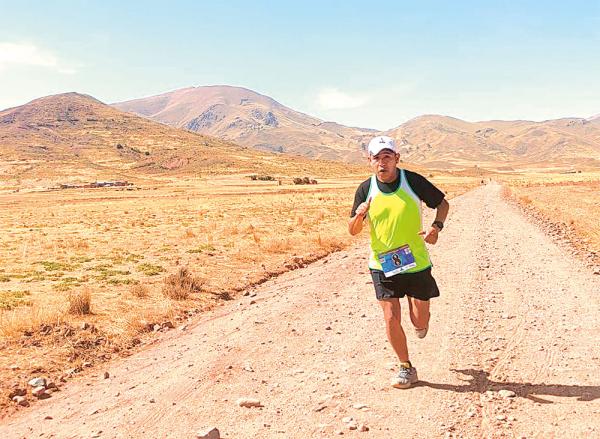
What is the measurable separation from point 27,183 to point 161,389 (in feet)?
422

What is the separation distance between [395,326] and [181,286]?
7.85 m

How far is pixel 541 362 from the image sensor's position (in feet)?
19.5

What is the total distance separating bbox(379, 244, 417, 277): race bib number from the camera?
5.27 metres

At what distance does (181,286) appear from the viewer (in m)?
12.3

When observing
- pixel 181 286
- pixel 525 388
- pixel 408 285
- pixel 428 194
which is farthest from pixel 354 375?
pixel 181 286

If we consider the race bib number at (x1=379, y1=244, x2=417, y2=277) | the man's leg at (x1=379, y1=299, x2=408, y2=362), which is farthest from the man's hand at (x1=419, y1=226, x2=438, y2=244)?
the man's leg at (x1=379, y1=299, x2=408, y2=362)

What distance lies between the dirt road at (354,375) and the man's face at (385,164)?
2.31 meters

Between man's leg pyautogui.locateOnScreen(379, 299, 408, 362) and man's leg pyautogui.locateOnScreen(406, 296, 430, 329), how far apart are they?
0.24m

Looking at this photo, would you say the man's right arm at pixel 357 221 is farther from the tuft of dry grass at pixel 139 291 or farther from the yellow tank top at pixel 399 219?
the tuft of dry grass at pixel 139 291

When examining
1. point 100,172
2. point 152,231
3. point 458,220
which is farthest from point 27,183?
point 458,220

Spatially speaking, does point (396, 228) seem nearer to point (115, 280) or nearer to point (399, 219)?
point (399, 219)

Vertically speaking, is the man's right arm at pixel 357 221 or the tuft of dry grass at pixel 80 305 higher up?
the man's right arm at pixel 357 221

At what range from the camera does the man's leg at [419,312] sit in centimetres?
557

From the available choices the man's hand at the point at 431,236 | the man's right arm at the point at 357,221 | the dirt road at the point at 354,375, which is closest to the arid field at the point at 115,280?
the dirt road at the point at 354,375
